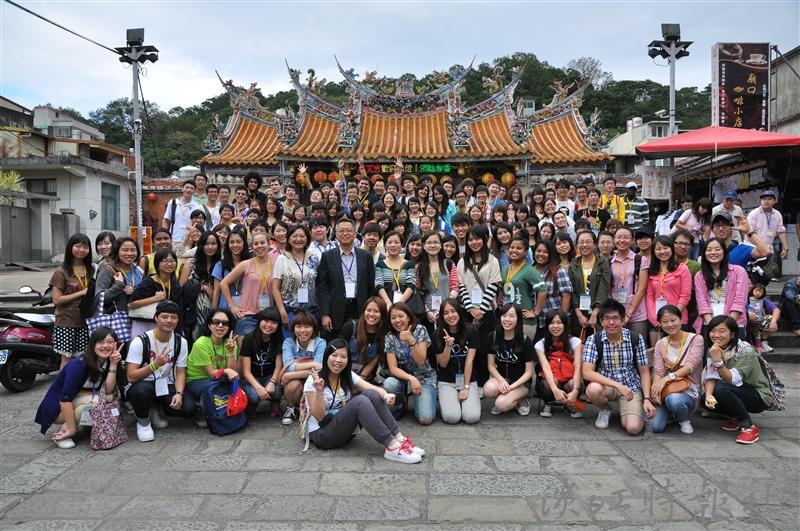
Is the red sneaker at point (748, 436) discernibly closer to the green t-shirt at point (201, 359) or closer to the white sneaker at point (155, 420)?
the green t-shirt at point (201, 359)

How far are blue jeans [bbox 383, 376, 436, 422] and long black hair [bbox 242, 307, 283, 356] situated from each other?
3.56 feet

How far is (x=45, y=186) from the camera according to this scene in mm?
21516

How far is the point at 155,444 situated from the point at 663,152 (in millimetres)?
8308

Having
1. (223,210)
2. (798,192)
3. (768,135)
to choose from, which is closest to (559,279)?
(223,210)

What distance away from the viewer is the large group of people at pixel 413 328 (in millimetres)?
4773

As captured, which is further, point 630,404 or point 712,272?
point 712,272

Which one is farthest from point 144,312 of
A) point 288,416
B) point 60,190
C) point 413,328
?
point 60,190

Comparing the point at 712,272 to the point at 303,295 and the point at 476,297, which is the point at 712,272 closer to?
the point at 476,297

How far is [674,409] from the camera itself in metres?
4.87

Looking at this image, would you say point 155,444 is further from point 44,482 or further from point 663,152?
point 663,152

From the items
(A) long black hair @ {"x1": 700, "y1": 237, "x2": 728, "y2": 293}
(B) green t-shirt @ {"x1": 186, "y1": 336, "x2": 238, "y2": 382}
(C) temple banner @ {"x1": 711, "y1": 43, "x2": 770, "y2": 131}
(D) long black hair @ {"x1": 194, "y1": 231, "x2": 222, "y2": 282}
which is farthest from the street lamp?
(B) green t-shirt @ {"x1": 186, "y1": 336, "x2": 238, "y2": 382}

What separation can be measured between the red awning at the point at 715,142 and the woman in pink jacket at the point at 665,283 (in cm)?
389

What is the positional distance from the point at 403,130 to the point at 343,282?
10.2m

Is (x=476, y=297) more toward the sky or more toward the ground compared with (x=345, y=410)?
more toward the sky
